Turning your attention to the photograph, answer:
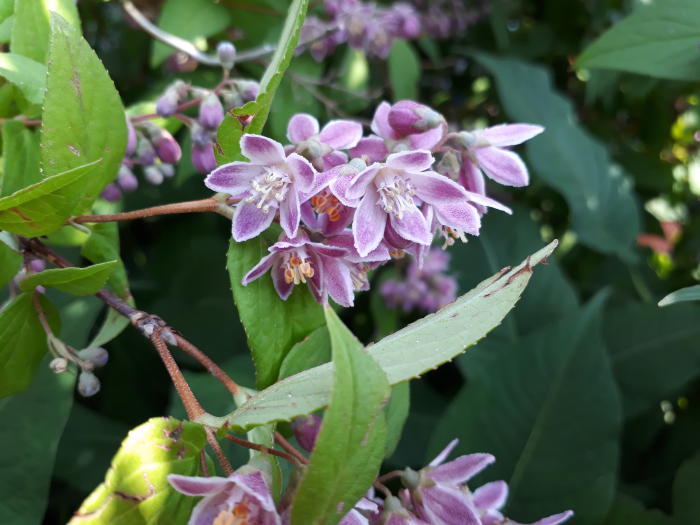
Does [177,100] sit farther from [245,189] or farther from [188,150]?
[188,150]

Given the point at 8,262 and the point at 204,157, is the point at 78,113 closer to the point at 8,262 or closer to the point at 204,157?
the point at 8,262

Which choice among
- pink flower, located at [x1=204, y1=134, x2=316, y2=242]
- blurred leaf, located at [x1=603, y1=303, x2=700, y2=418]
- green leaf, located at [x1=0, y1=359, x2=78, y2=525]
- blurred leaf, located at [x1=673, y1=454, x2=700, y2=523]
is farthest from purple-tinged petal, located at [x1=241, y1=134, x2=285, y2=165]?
blurred leaf, located at [x1=603, y1=303, x2=700, y2=418]

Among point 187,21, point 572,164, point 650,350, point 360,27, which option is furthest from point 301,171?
point 572,164

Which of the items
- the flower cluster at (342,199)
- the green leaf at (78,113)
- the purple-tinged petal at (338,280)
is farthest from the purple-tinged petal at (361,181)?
the green leaf at (78,113)

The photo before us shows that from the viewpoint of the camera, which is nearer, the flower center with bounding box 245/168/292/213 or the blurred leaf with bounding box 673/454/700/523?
the flower center with bounding box 245/168/292/213

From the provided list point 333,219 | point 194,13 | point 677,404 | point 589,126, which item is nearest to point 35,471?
point 333,219

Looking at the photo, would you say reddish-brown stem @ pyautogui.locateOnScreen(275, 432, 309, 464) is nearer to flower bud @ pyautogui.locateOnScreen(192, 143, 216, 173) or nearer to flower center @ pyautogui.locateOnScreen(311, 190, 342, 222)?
flower center @ pyautogui.locateOnScreen(311, 190, 342, 222)
